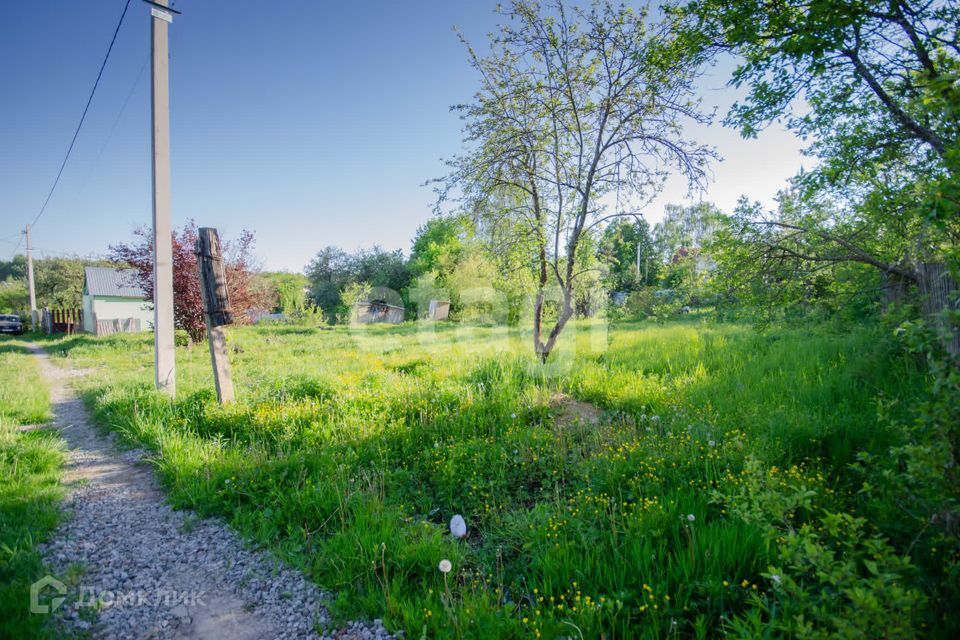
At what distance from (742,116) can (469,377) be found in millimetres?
5119

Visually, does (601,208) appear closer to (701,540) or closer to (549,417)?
(549,417)

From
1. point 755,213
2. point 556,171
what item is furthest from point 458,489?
point 556,171

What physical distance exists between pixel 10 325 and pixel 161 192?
3134 cm

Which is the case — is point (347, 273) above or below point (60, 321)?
above

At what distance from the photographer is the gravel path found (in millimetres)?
2371

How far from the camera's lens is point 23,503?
3586 millimetres

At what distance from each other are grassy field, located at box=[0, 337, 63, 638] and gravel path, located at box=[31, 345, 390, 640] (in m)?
0.12

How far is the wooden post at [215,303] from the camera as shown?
19.5 ft

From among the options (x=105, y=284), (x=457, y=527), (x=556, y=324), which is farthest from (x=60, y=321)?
(x=457, y=527)

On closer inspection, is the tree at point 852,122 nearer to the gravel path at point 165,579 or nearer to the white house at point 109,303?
the gravel path at point 165,579

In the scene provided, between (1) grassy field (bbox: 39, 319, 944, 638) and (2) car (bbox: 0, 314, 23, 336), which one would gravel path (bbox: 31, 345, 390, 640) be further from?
(2) car (bbox: 0, 314, 23, 336)

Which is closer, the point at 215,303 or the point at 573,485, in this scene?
the point at 573,485

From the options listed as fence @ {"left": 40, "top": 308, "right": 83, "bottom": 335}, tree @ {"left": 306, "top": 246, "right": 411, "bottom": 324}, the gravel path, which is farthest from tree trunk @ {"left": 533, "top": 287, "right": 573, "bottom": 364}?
fence @ {"left": 40, "top": 308, "right": 83, "bottom": 335}

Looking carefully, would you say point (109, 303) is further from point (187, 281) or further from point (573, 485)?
point (573, 485)
